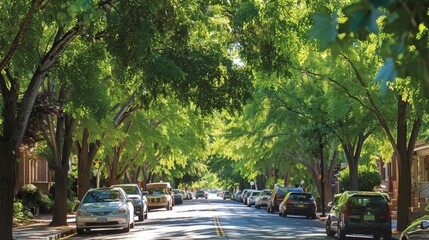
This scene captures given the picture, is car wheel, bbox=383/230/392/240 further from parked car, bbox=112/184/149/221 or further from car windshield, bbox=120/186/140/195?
car windshield, bbox=120/186/140/195

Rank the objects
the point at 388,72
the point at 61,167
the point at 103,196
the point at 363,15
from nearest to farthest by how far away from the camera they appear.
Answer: the point at 363,15 < the point at 388,72 < the point at 103,196 < the point at 61,167

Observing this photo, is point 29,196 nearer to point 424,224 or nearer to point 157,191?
point 157,191

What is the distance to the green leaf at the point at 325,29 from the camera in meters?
3.21

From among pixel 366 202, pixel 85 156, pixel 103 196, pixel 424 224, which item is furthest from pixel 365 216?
pixel 85 156

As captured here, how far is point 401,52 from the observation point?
309 cm

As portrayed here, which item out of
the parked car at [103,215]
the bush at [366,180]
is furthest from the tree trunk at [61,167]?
the bush at [366,180]

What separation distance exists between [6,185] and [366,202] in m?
10.6

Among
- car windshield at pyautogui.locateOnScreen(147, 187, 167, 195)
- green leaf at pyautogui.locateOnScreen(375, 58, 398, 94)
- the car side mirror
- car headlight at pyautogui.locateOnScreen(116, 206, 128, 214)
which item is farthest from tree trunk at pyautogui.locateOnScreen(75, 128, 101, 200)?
green leaf at pyautogui.locateOnScreen(375, 58, 398, 94)

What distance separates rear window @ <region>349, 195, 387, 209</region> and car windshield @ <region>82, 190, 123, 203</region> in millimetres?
8574

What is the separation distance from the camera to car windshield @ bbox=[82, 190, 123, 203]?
79.4 ft

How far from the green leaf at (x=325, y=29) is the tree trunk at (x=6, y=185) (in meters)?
14.7

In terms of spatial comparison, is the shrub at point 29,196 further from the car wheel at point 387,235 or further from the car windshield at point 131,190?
the car wheel at point 387,235

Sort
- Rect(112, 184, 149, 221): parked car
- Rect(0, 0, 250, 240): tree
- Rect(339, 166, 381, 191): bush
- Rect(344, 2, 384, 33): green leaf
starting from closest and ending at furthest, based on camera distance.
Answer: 1. Rect(344, 2, 384, 33): green leaf
2. Rect(0, 0, 250, 240): tree
3. Rect(112, 184, 149, 221): parked car
4. Rect(339, 166, 381, 191): bush

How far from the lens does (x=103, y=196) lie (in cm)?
2455
